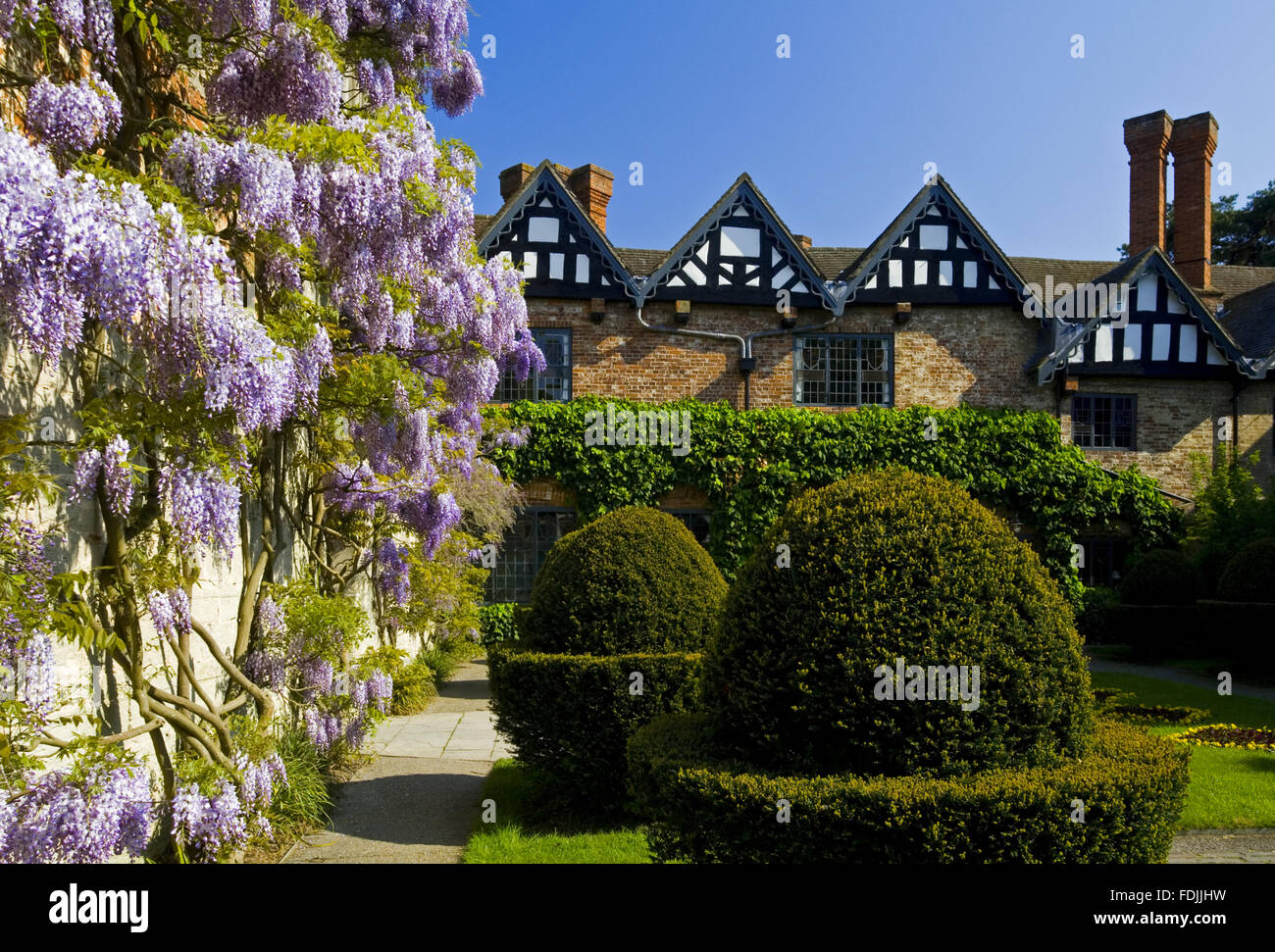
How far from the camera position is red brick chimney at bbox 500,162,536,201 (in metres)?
21.8

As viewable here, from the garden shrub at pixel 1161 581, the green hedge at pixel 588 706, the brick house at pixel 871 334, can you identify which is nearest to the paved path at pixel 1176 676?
the garden shrub at pixel 1161 581

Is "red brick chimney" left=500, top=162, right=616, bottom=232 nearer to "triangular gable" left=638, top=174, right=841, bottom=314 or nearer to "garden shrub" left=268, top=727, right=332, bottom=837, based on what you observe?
"triangular gable" left=638, top=174, right=841, bottom=314

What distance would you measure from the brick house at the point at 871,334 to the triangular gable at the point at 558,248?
30mm

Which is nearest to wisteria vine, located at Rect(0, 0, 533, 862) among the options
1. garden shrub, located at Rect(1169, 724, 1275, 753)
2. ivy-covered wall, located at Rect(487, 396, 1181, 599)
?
garden shrub, located at Rect(1169, 724, 1275, 753)

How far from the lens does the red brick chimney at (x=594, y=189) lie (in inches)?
835

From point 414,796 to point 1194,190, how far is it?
24.3 metres

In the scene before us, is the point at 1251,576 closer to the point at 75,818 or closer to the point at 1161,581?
the point at 1161,581

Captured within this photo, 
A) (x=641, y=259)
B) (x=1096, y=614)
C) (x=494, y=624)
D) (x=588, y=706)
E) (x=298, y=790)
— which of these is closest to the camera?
(x=588, y=706)

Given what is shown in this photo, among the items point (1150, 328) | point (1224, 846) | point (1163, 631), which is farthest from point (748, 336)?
point (1224, 846)

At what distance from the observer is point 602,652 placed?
712 centimetres

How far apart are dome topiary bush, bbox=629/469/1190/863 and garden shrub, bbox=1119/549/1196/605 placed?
1555cm

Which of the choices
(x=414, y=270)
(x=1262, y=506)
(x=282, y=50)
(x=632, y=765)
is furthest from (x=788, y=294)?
(x=632, y=765)

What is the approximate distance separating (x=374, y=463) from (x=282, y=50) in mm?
3607

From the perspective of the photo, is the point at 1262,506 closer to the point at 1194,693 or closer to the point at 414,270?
the point at 1194,693
